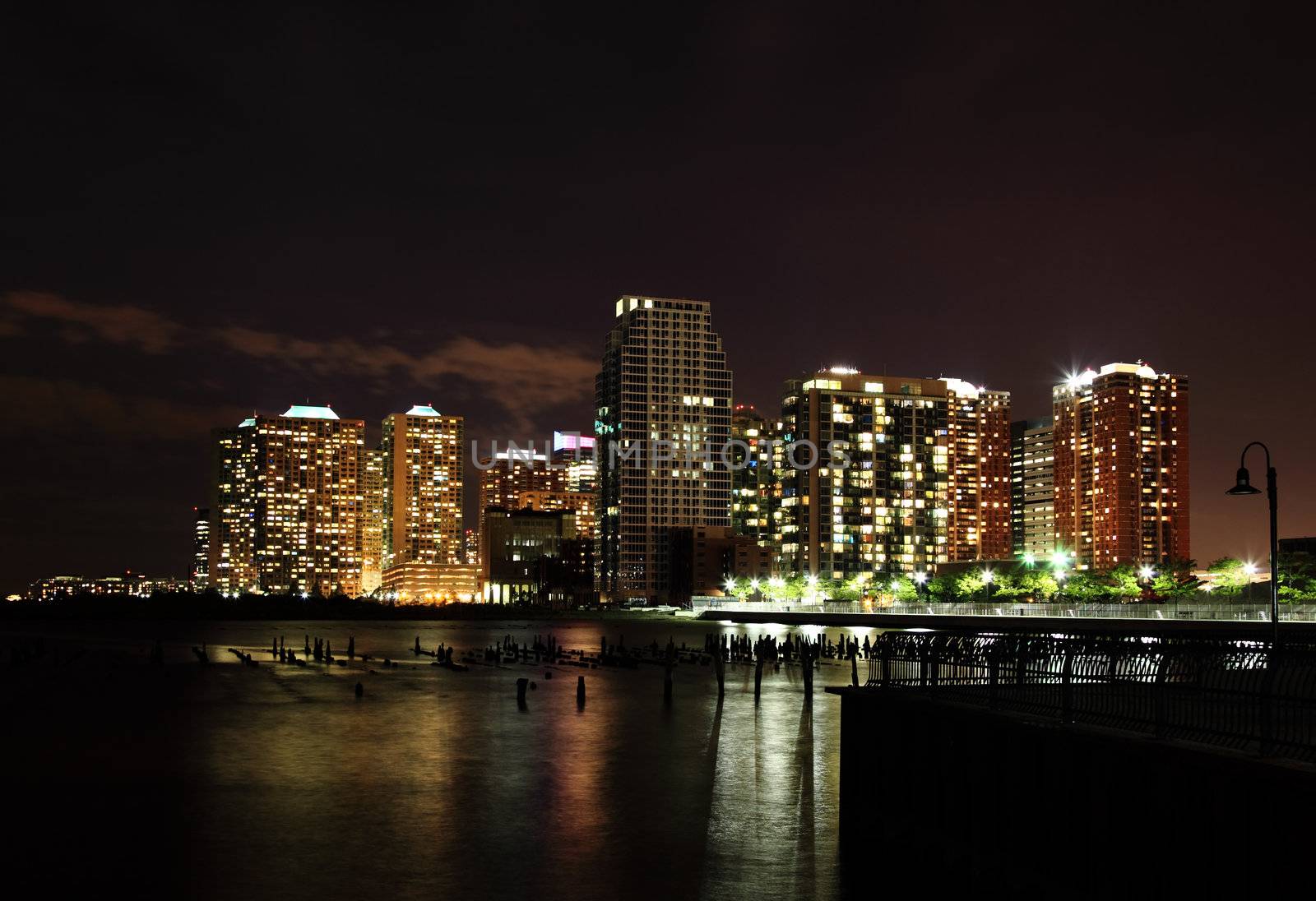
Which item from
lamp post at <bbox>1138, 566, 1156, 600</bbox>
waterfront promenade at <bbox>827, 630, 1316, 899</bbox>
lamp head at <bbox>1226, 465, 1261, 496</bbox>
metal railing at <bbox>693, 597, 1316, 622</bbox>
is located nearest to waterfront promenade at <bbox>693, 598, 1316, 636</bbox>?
metal railing at <bbox>693, 597, 1316, 622</bbox>

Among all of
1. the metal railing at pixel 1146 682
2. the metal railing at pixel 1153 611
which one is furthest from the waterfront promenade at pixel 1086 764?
the metal railing at pixel 1153 611

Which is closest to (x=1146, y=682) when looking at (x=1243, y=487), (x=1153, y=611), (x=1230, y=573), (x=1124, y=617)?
(x=1243, y=487)

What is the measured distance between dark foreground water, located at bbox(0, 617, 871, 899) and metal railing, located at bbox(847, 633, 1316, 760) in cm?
528

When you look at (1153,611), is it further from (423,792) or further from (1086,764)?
(1086,764)

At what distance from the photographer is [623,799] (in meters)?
37.5

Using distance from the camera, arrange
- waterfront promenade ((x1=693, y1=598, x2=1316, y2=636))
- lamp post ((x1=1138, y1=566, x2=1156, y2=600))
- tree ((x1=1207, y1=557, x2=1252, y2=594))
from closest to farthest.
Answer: waterfront promenade ((x1=693, y1=598, x2=1316, y2=636))
tree ((x1=1207, y1=557, x2=1252, y2=594))
lamp post ((x1=1138, y1=566, x2=1156, y2=600))

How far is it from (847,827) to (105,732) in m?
35.8

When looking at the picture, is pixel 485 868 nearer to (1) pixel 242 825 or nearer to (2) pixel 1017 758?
(1) pixel 242 825

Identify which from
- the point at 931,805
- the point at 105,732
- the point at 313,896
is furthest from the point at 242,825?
the point at 105,732

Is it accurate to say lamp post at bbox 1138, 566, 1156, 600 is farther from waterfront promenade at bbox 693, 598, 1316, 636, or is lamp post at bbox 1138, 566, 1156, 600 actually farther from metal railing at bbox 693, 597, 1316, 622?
metal railing at bbox 693, 597, 1316, 622

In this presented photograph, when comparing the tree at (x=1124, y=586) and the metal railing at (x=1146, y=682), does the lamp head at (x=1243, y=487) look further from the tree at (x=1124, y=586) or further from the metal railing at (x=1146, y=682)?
the tree at (x=1124, y=586)

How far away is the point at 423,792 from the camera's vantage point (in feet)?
127

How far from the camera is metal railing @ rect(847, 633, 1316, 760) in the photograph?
64.4 ft

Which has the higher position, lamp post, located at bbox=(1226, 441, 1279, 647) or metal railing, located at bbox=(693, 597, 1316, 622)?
lamp post, located at bbox=(1226, 441, 1279, 647)
